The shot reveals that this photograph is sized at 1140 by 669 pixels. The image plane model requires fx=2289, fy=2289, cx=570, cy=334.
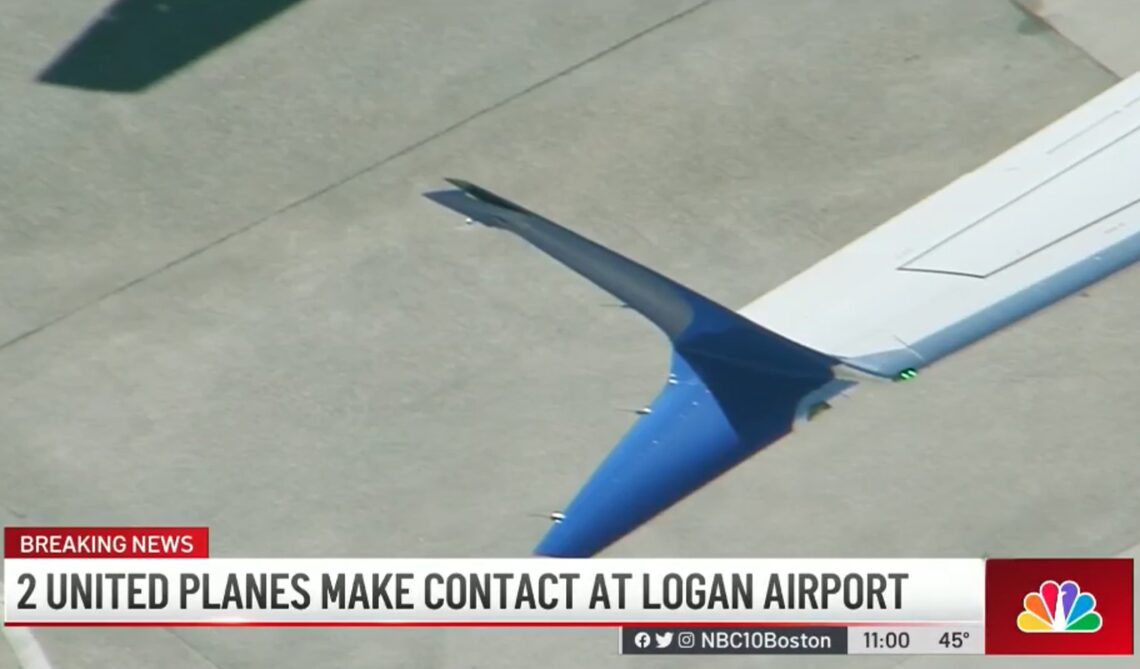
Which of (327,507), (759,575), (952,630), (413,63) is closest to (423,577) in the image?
(327,507)

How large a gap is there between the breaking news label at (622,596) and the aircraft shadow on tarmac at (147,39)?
4.85 meters

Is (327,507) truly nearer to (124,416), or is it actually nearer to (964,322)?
(124,416)

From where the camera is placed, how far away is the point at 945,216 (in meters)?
16.7

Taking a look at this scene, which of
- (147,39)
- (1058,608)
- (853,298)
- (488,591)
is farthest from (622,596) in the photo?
(147,39)

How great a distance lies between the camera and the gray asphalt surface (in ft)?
57.8

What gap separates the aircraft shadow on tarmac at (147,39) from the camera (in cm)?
2059

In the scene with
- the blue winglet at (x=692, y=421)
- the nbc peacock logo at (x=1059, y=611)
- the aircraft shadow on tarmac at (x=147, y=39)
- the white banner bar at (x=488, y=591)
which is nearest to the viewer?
the blue winglet at (x=692, y=421)

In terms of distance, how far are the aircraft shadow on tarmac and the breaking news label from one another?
15.9 feet

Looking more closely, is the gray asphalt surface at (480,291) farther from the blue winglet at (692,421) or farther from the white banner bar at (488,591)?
the blue winglet at (692,421)

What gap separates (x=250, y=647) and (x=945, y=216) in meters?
6.07

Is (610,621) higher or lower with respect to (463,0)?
lower

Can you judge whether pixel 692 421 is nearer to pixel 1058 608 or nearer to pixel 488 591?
pixel 488 591

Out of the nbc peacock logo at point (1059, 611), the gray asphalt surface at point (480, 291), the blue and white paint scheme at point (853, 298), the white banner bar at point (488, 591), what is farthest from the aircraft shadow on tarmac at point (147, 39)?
the nbc peacock logo at point (1059, 611)

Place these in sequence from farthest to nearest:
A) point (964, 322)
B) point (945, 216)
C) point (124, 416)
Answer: point (124, 416), point (945, 216), point (964, 322)
